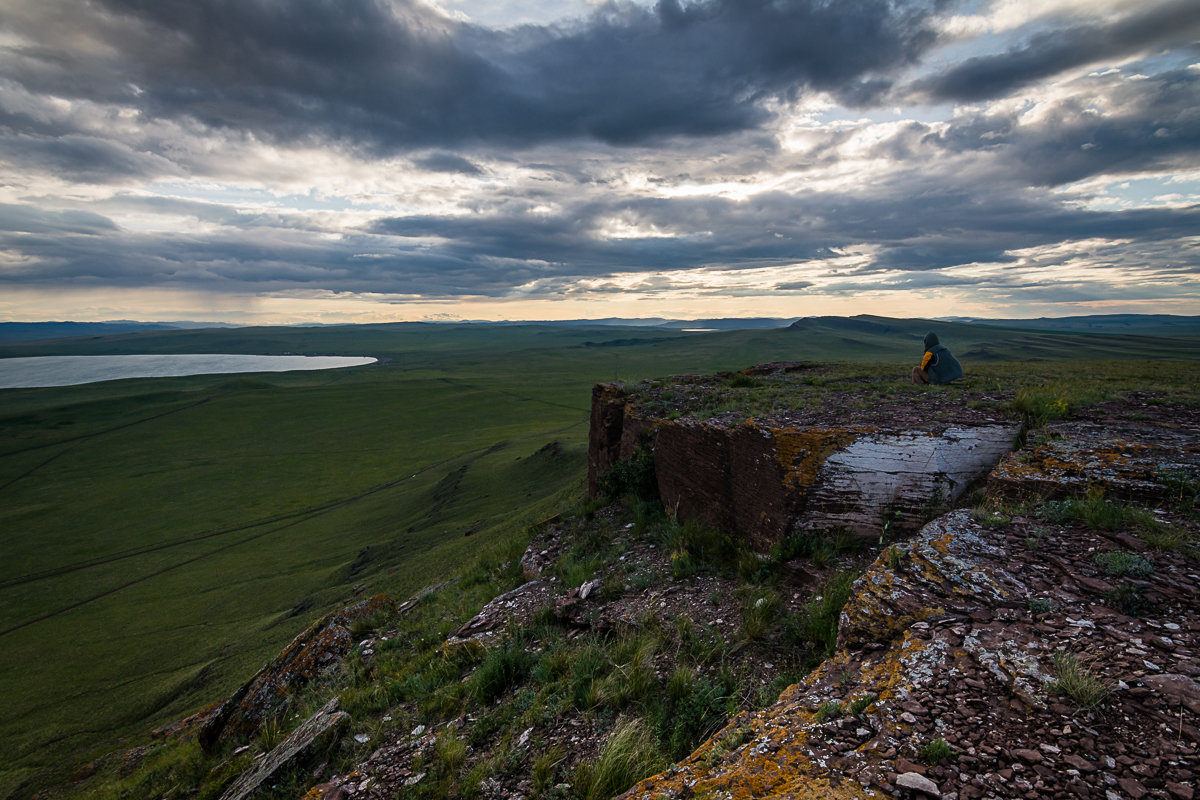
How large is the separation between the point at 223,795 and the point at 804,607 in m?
8.89

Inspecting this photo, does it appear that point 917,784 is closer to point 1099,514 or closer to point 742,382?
point 1099,514

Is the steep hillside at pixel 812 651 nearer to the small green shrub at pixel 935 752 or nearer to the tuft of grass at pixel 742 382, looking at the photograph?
the small green shrub at pixel 935 752

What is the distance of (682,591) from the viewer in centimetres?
766

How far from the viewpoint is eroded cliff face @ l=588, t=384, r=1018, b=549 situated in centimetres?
692

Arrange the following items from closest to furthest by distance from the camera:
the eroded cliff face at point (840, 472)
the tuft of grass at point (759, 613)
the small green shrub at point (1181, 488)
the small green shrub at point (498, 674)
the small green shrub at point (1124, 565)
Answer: the small green shrub at point (1124, 565) < the small green shrub at point (1181, 488) < the tuft of grass at point (759, 613) < the small green shrub at point (498, 674) < the eroded cliff face at point (840, 472)

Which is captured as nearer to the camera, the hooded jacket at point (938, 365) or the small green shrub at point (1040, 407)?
the small green shrub at point (1040, 407)

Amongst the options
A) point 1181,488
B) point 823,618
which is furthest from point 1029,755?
point 1181,488

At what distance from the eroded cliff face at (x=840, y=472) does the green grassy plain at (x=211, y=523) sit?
9.76 metres

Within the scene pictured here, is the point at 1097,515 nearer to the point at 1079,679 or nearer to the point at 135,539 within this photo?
the point at 1079,679

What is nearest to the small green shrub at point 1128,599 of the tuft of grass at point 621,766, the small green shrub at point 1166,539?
the small green shrub at point 1166,539

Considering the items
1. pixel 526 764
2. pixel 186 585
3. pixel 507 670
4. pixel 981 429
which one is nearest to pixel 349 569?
pixel 186 585

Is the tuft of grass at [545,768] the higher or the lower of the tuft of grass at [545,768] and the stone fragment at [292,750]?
the higher

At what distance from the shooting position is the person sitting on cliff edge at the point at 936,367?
1189 cm

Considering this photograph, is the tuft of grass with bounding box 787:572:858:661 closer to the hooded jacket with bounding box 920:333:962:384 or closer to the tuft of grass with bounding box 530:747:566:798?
the tuft of grass with bounding box 530:747:566:798
